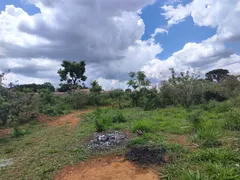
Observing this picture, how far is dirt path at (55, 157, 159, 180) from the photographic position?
3.01 m

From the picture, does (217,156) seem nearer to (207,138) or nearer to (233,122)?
(207,138)

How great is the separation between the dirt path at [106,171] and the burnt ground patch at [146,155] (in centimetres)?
16

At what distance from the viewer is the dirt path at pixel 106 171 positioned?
119 inches

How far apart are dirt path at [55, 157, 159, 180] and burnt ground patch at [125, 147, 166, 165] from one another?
16cm

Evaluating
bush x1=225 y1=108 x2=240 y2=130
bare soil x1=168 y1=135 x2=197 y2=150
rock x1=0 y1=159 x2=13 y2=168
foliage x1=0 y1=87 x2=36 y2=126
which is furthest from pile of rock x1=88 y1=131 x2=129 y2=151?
foliage x1=0 y1=87 x2=36 y2=126

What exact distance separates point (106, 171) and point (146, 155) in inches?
31.7

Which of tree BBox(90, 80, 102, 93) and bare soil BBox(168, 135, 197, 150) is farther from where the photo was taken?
tree BBox(90, 80, 102, 93)

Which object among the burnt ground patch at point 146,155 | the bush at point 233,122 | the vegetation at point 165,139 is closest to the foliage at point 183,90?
the vegetation at point 165,139

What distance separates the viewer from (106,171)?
326 cm

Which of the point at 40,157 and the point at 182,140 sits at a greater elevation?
the point at 182,140

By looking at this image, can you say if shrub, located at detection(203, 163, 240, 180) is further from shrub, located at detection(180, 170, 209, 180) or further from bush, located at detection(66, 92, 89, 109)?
bush, located at detection(66, 92, 89, 109)

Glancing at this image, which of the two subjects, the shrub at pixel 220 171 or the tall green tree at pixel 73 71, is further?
the tall green tree at pixel 73 71

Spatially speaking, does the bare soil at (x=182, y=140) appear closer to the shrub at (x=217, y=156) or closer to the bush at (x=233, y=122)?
the shrub at (x=217, y=156)

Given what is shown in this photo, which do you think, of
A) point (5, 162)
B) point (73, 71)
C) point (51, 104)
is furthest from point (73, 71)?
point (5, 162)
